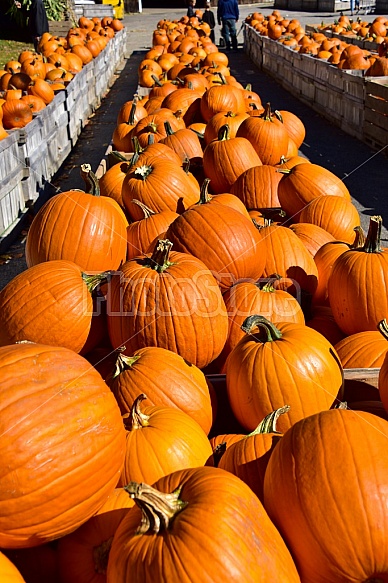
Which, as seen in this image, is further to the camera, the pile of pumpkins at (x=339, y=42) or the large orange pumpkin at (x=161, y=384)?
the pile of pumpkins at (x=339, y=42)

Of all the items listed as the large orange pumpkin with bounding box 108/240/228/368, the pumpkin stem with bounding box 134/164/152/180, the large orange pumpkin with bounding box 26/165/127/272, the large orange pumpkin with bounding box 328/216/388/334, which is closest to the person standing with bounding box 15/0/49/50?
the pumpkin stem with bounding box 134/164/152/180

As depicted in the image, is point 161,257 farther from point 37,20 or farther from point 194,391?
point 37,20

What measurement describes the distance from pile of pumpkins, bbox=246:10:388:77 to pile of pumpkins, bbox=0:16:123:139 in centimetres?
521

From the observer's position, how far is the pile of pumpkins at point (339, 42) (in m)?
10.8

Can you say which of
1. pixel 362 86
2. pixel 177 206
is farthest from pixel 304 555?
pixel 362 86

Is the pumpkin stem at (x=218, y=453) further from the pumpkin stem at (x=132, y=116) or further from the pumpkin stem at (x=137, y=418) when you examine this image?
the pumpkin stem at (x=132, y=116)

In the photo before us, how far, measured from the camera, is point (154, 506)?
3.91ft

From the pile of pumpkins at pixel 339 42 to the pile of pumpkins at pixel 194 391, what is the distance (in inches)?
312

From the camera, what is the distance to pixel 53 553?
1.59 m

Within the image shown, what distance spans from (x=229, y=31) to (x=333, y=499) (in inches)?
887

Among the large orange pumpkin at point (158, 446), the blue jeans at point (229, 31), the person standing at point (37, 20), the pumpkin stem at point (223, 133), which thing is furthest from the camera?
the blue jeans at point (229, 31)

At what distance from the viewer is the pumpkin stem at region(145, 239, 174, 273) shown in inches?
91.4

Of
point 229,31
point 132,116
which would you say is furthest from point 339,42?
point 132,116

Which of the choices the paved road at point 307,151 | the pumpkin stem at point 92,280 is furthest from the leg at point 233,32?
the pumpkin stem at point 92,280
